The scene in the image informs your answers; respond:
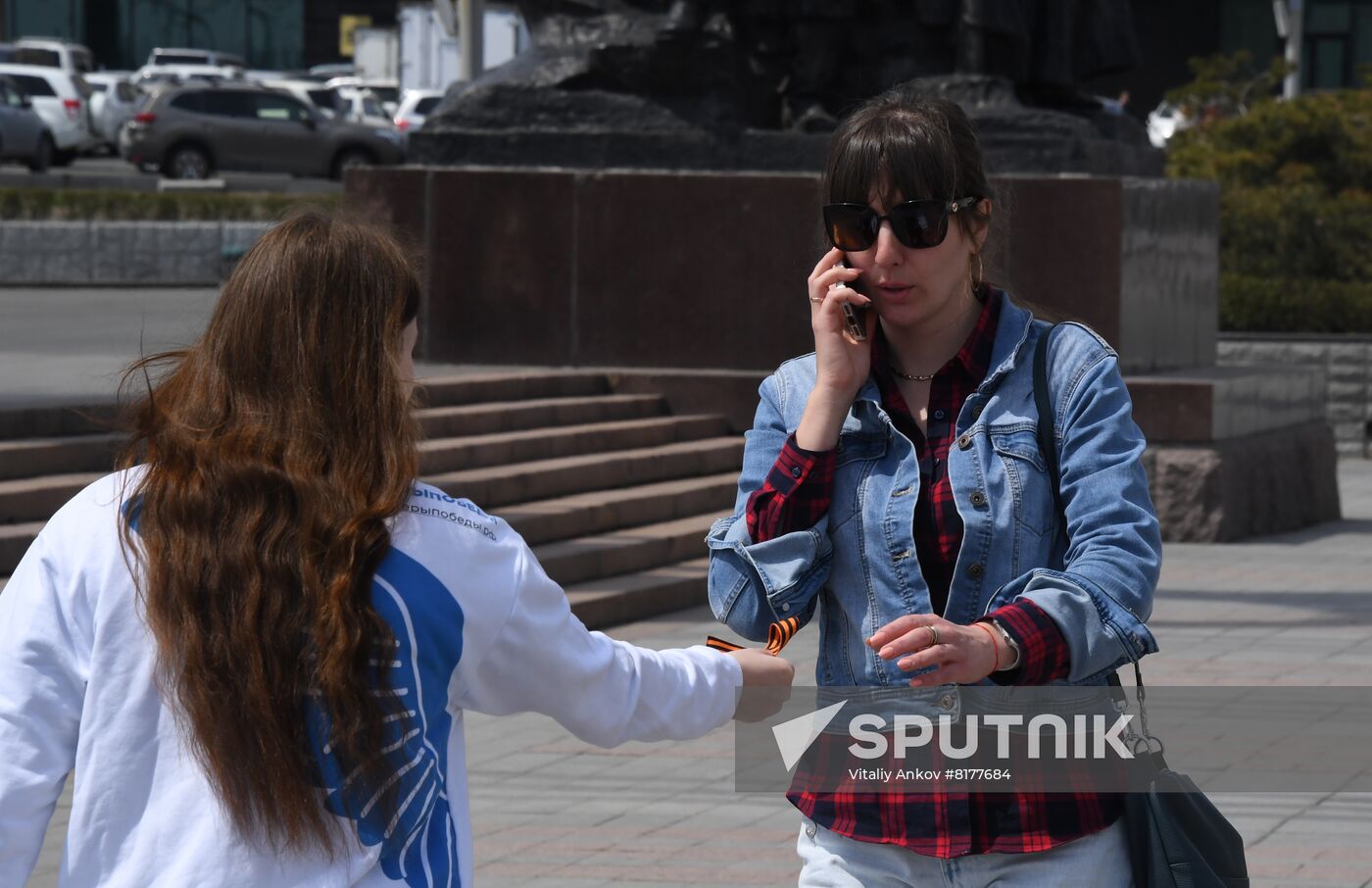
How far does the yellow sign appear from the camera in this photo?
Answer: 6219cm

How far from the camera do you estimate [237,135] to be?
124ft

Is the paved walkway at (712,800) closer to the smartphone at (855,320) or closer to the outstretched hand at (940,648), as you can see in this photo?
the smartphone at (855,320)

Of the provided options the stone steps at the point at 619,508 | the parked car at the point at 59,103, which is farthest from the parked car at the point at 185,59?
the stone steps at the point at 619,508

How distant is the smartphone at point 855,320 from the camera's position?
281 cm

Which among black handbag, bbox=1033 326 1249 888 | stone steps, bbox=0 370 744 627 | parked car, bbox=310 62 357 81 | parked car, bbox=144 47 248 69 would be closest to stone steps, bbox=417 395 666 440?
stone steps, bbox=0 370 744 627

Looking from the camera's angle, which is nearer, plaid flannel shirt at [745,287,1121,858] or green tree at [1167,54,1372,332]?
plaid flannel shirt at [745,287,1121,858]

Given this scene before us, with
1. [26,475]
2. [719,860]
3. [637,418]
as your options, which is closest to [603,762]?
[719,860]

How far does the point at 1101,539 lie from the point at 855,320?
43 centimetres

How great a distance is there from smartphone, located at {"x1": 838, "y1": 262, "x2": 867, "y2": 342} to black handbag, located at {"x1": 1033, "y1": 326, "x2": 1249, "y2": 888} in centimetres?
52

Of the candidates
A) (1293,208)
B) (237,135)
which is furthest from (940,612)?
(237,135)

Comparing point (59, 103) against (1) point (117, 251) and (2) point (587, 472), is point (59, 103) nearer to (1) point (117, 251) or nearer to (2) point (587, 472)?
(1) point (117, 251)

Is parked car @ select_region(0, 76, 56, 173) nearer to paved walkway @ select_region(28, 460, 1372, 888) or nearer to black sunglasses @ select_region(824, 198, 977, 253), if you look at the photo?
paved walkway @ select_region(28, 460, 1372, 888)

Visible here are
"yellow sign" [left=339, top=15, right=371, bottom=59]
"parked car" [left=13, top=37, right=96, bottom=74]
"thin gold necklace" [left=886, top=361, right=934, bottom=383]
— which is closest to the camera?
"thin gold necklace" [left=886, top=361, right=934, bottom=383]

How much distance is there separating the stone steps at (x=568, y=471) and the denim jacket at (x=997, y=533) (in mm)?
5587
